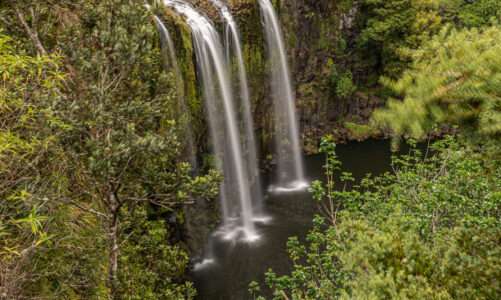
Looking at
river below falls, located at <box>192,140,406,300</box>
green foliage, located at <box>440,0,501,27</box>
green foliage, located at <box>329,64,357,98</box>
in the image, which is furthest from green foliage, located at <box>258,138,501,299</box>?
green foliage, located at <box>440,0,501,27</box>

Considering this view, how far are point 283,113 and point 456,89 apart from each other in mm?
18889

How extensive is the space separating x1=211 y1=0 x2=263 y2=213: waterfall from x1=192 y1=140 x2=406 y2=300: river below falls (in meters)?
0.74

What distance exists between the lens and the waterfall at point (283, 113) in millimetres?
20203

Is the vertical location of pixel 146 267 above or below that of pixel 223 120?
below

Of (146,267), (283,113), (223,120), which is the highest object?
(283,113)

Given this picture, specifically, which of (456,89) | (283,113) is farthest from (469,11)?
(456,89)

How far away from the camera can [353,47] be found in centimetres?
2550

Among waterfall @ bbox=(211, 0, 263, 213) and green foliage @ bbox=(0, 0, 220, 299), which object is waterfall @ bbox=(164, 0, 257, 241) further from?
green foliage @ bbox=(0, 0, 220, 299)

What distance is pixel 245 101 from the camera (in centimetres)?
1869

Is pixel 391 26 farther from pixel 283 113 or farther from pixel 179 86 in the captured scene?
pixel 179 86

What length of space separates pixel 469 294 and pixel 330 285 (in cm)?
273

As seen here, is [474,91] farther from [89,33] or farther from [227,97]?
[227,97]

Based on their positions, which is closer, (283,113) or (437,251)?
(437,251)

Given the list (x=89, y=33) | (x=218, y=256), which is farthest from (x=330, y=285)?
(x=218, y=256)
